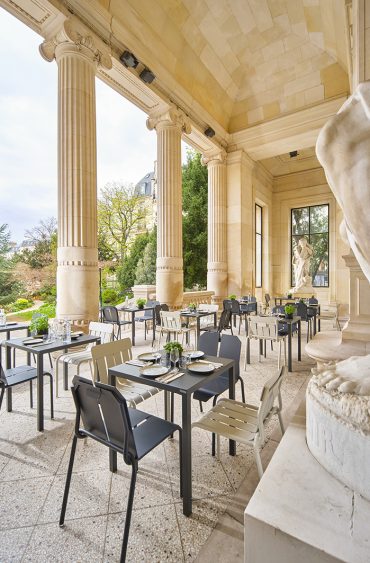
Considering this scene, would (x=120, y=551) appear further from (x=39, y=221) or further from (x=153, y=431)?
(x=39, y=221)

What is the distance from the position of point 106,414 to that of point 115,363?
125 centimetres

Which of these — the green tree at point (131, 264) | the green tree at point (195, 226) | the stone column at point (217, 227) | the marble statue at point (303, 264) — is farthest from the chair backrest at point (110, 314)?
the green tree at point (131, 264)

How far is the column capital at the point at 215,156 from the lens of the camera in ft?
36.8

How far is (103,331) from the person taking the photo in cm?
416

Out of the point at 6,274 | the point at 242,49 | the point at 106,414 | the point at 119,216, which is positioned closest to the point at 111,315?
the point at 106,414

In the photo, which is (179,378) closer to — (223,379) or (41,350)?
(223,379)

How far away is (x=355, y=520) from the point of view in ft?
3.72

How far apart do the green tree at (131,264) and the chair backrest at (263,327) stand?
13423 mm

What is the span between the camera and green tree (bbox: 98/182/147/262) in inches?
767

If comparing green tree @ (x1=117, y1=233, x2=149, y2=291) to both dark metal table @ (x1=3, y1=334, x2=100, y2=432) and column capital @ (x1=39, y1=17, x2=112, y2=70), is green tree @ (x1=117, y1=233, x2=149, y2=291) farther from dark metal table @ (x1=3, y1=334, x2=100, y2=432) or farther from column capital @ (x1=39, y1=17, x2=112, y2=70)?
dark metal table @ (x1=3, y1=334, x2=100, y2=432)

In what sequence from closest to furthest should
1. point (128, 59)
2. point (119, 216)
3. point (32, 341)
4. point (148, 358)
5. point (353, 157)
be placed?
point (353, 157), point (148, 358), point (32, 341), point (128, 59), point (119, 216)

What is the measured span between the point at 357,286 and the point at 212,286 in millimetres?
7682

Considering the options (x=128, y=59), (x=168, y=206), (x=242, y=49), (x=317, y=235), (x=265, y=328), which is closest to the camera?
(x=265, y=328)

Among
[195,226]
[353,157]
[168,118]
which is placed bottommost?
[353,157]
